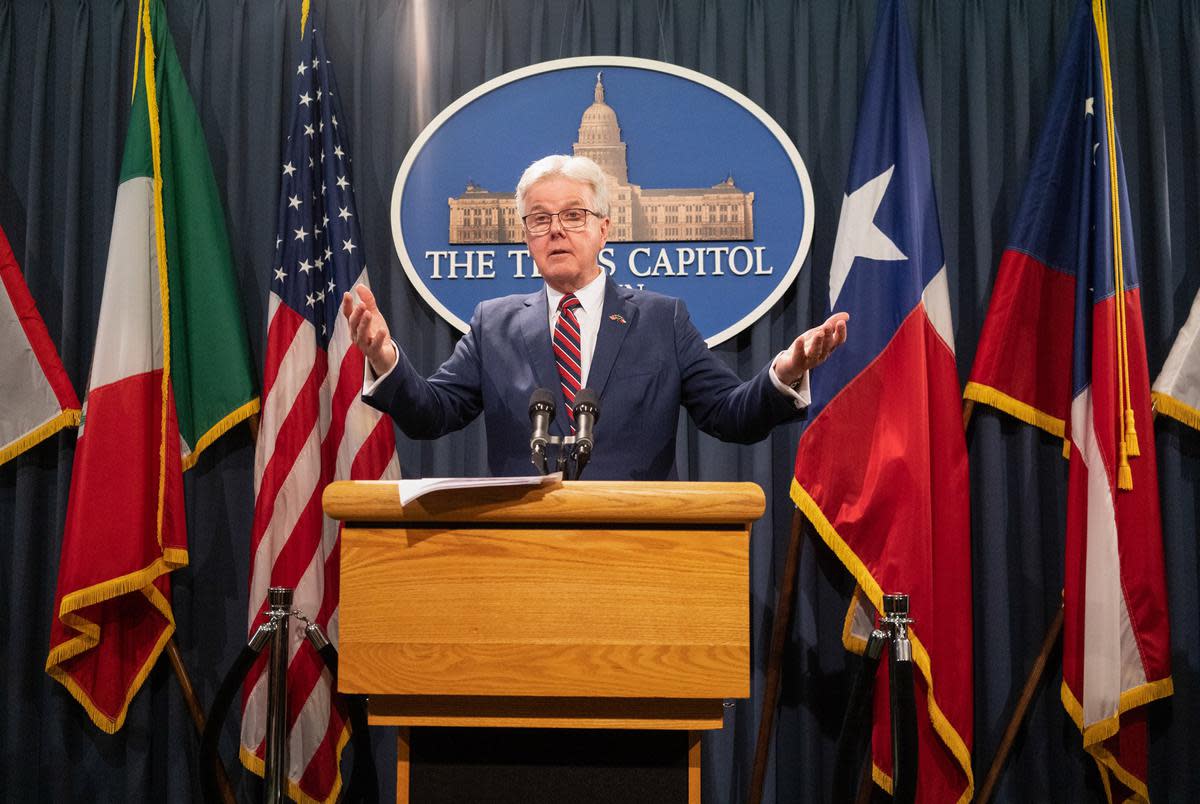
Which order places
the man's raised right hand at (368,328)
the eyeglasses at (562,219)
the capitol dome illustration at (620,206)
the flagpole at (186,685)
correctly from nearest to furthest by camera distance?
the man's raised right hand at (368,328)
the eyeglasses at (562,219)
the flagpole at (186,685)
the capitol dome illustration at (620,206)

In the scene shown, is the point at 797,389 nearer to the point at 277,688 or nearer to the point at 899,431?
the point at 899,431

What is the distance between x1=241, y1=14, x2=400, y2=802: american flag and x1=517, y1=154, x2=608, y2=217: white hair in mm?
1035

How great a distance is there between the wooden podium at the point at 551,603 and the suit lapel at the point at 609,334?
833 mm

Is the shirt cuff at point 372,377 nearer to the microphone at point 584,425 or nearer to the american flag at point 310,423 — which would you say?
the microphone at point 584,425

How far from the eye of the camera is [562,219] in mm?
2443

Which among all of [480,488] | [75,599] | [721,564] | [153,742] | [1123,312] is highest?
[1123,312]

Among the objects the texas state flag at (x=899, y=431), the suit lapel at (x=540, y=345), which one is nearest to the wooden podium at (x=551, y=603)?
the suit lapel at (x=540, y=345)

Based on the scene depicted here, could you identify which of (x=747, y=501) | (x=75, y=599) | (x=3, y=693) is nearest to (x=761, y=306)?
(x=747, y=501)

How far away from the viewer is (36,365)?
11.0ft

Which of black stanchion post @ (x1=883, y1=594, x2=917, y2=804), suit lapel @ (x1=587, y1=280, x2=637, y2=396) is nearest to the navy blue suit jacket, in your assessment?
suit lapel @ (x1=587, y1=280, x2=637, y2=396)

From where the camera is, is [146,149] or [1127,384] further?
[146,149]

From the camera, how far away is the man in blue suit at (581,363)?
2.35m

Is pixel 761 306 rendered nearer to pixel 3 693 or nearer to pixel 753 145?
pixel 753 145

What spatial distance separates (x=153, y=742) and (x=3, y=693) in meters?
0.52
